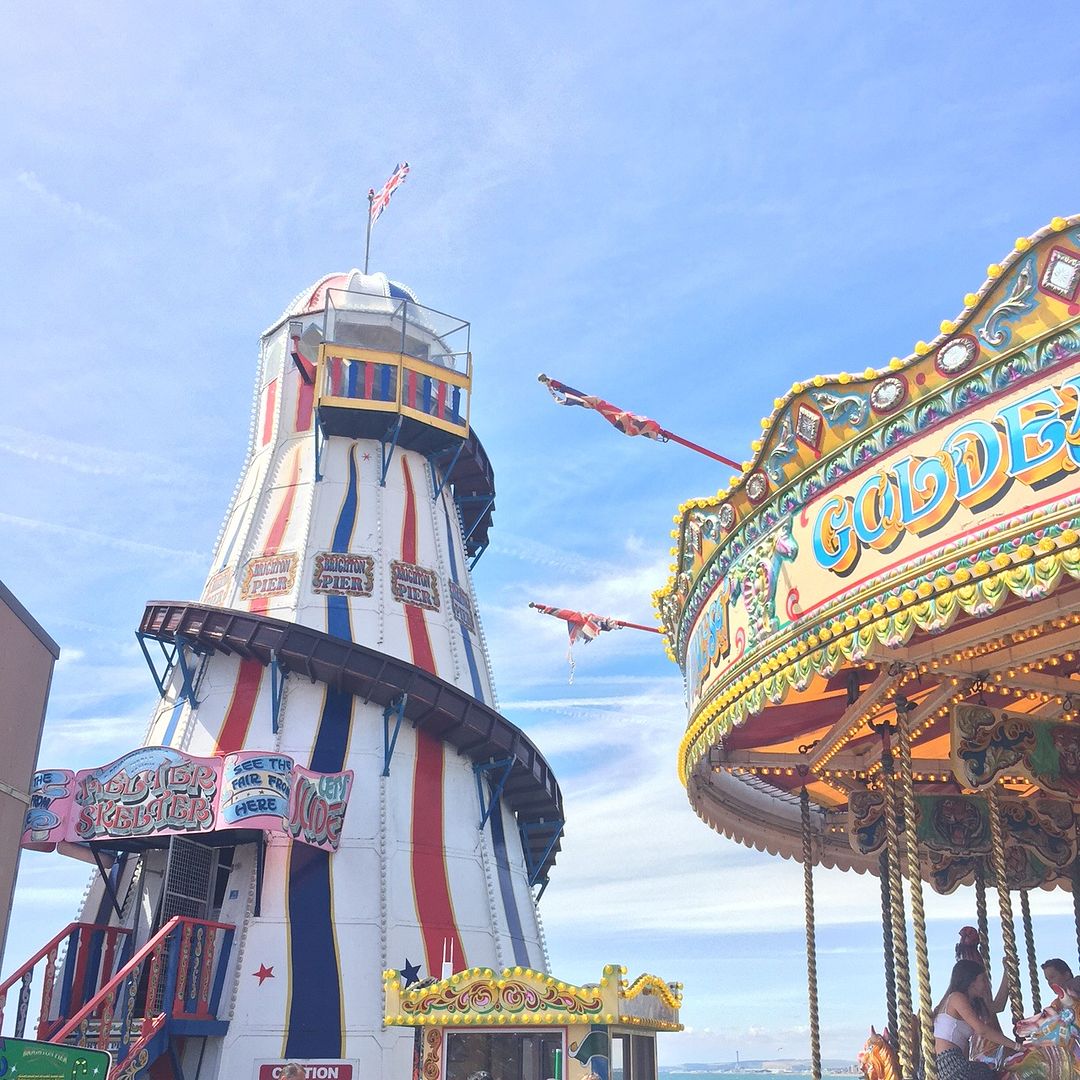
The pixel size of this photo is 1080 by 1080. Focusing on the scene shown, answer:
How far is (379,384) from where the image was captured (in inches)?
987

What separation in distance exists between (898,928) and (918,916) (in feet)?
1.13

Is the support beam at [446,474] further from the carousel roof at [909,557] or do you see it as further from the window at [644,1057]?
the carousel roof at [909,557]

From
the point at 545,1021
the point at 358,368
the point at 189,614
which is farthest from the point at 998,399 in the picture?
the point at 358,368

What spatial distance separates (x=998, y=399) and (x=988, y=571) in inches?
38.7

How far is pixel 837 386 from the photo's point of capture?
7.33 m

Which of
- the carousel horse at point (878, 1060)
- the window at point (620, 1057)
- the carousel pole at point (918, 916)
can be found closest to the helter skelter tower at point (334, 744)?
the window at point (620, 1057)

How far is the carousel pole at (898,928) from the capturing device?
7.65m

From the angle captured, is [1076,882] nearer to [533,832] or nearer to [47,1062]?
[47,1062]

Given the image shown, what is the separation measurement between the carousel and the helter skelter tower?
9.80 meters

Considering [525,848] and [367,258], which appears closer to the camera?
[525,848]

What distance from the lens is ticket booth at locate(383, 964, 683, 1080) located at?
40.4 feet

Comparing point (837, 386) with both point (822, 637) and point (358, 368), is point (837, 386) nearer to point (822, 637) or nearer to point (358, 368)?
point (822, 637)

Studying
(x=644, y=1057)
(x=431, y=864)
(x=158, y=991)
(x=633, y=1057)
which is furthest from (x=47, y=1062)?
(x=431, y=864)

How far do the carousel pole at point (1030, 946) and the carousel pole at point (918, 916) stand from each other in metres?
4.29
